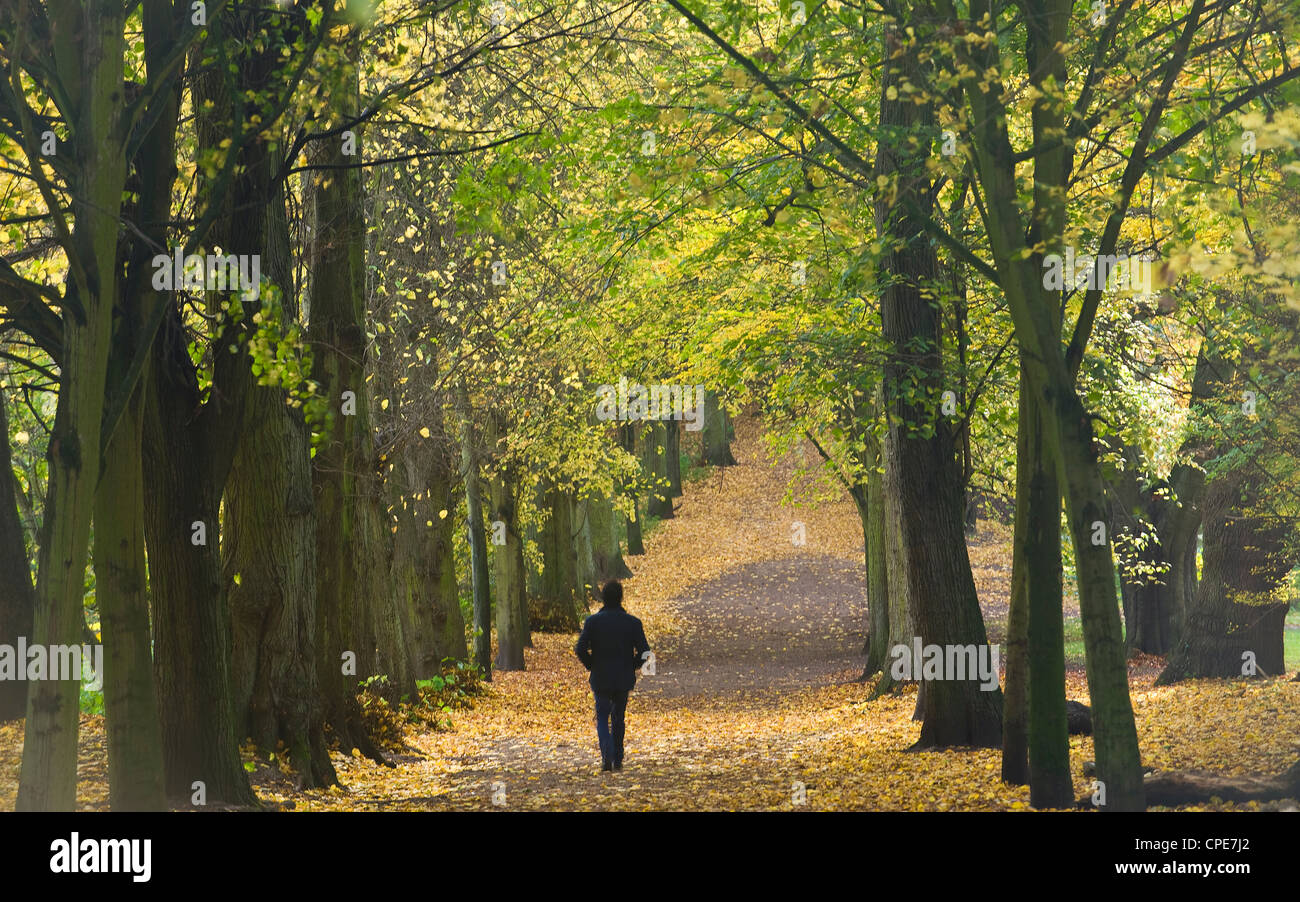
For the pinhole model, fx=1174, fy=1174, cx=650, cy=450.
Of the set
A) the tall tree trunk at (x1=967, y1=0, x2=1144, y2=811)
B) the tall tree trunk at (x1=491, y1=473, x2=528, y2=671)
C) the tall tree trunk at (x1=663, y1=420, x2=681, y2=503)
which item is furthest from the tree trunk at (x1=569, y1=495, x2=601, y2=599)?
the tall tree trunk at (x1=967, y1=0, x2=1144, y2=811)

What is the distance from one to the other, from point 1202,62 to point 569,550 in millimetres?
24015

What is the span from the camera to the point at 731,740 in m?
15.0

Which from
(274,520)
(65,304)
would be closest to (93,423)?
(65,304)

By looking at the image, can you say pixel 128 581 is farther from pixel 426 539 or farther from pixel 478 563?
pixel 478 563

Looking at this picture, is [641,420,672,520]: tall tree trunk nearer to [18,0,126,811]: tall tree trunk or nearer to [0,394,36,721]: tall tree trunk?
[0,394,36,721]: tall tree trunk

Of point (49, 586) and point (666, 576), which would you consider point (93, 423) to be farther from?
point (666, 576)

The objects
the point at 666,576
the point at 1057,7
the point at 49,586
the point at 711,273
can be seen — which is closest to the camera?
the point at 49,586

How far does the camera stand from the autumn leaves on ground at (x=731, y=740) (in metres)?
9.86

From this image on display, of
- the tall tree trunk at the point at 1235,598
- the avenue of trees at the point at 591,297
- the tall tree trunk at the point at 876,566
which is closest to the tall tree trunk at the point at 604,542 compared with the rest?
the tall tree trunk at the point at 876,566

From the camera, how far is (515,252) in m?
18.1

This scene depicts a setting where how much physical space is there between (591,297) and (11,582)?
24.6 feet

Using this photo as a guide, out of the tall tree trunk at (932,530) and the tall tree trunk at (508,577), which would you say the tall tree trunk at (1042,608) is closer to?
the tall tree trunk at (932,530)

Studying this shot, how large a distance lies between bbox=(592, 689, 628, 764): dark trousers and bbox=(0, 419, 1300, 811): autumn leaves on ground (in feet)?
0.73

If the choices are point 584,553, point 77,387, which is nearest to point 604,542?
point 584,553
